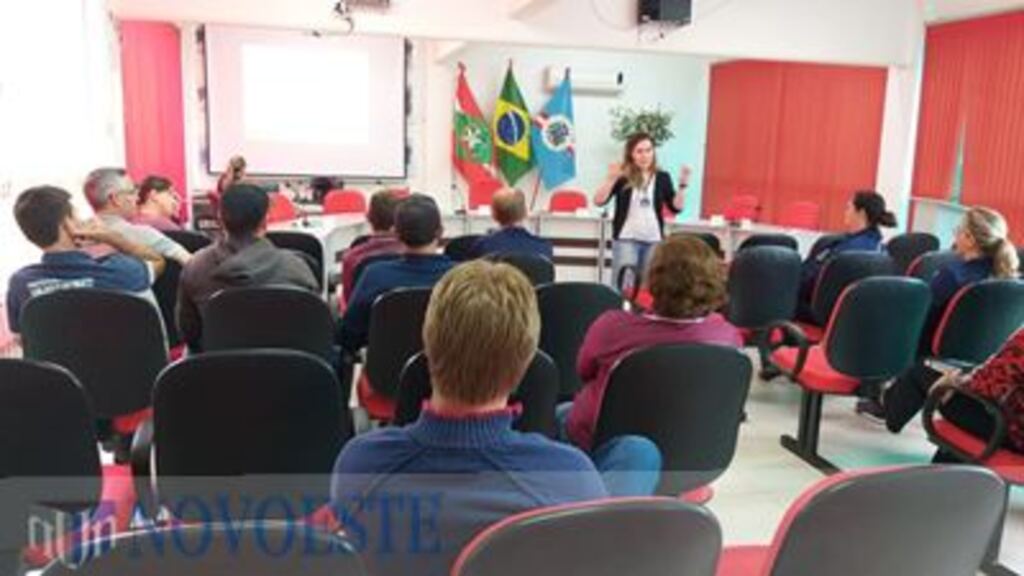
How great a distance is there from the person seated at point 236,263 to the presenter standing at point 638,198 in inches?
119

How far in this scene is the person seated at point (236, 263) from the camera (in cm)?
311

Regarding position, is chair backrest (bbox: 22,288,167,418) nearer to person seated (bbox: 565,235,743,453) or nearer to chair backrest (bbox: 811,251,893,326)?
person seated (bbox: 565,235,743,453)

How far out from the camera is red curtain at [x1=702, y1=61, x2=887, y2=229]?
7.99 m

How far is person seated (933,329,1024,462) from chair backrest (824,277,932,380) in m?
0.65

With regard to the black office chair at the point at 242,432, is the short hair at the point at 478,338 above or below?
above

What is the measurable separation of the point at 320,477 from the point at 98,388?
3.67ft

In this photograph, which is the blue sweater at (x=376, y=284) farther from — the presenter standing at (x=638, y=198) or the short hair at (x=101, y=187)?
the presenter standing at (x=638, y=198)

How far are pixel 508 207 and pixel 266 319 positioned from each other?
2.00 meters

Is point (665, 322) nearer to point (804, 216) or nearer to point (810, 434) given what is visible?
point (810, 434)

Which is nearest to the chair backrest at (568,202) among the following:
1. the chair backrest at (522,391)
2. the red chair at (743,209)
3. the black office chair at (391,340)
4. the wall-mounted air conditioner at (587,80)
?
the red chair at (743,209)

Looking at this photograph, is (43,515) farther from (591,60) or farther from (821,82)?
(591,60)

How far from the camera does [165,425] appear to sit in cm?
200

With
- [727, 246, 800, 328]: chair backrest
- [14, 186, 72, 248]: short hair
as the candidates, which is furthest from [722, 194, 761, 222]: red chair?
[14, 186, 72, 248]: short hair

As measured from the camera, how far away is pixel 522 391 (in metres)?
2.21
